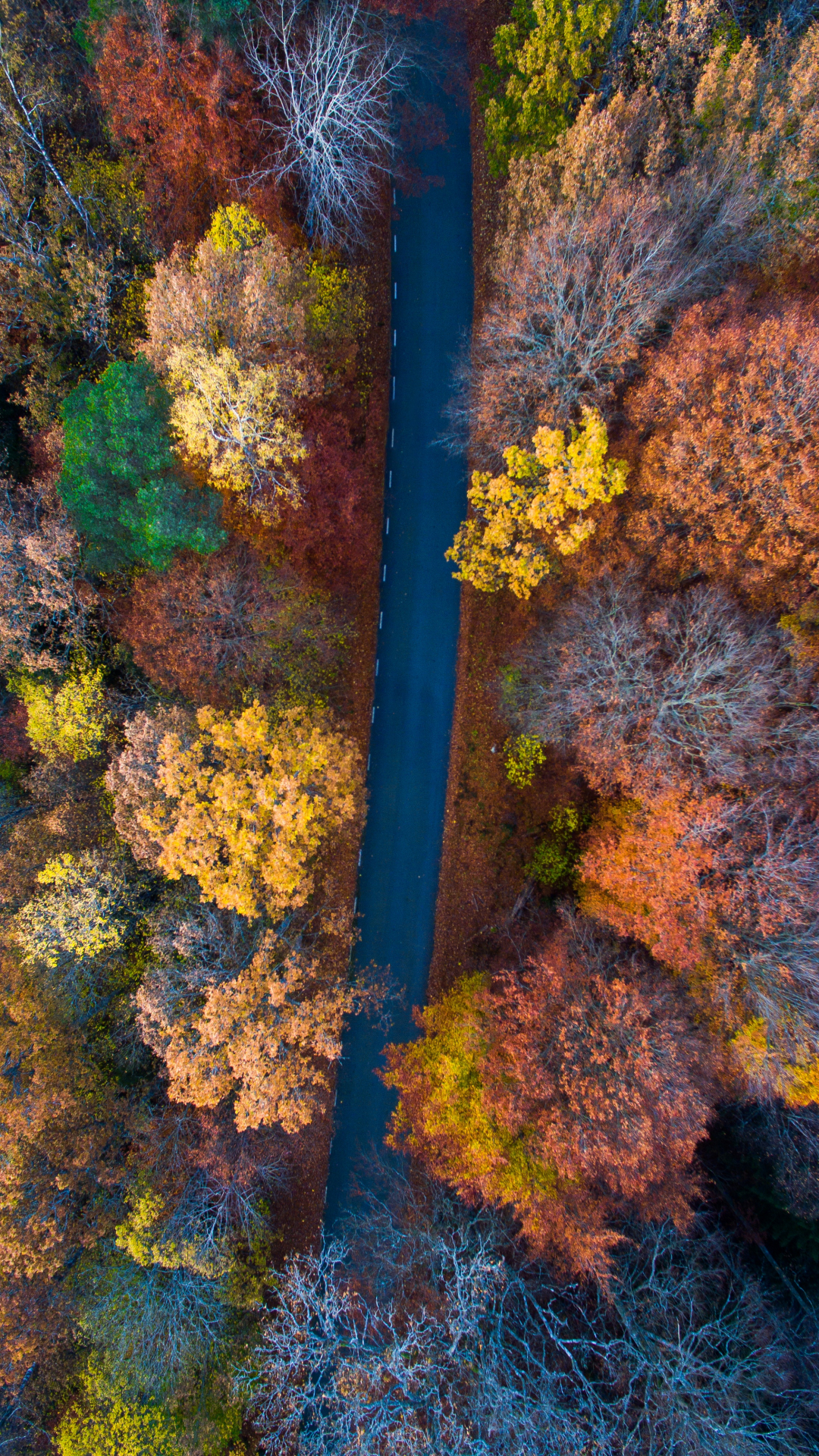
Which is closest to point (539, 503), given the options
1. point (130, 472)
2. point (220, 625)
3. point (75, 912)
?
point (220, 625)

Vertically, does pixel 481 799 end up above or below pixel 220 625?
below

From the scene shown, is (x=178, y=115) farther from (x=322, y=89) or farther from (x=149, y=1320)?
Result: (x=149, y=1320)

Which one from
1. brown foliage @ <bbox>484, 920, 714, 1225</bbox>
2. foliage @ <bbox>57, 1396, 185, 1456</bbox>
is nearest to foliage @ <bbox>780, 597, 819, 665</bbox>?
brown foliage @ <bbox>484, 920, 714, 1225</bbox>

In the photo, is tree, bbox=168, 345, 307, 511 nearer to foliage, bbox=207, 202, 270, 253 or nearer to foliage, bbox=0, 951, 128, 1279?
foliage, bbox=207, 202, 270, 253

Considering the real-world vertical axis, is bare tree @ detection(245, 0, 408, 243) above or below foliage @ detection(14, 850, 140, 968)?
above

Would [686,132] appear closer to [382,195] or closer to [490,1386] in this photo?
[382,195]

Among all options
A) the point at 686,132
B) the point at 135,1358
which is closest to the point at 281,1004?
the point at 135,1358
